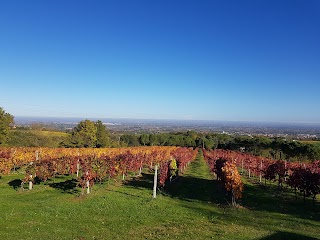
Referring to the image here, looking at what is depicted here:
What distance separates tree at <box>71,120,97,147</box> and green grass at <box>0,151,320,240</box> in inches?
1630

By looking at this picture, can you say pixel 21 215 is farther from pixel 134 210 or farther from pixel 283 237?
pixel 283 237

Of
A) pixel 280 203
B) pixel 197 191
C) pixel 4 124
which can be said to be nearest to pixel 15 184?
pixel 197 191

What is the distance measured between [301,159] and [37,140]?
56536 millimetres

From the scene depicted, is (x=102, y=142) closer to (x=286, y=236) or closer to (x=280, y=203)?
(x=280, y=203)

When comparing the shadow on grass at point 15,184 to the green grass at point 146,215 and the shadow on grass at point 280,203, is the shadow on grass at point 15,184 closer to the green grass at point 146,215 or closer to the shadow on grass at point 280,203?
the green grass at point 146,215

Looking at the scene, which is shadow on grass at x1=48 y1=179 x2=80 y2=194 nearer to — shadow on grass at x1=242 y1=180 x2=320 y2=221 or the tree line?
shadow on grass at x1=242 y1=180 x2=320 y2=221

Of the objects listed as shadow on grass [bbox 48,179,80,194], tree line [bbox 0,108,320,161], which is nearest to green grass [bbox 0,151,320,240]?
shadow on grass [bbox 48,179,80,194]

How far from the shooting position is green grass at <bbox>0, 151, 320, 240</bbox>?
11391 mm

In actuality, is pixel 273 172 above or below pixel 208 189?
above

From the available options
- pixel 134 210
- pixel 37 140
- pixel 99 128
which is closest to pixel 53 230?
pixel 134 210

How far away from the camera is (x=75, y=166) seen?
2795cm

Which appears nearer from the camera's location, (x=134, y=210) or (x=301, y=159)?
(x=134, y=210)

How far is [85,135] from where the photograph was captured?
6838cm

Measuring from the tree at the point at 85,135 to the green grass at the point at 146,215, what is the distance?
4141 cm
